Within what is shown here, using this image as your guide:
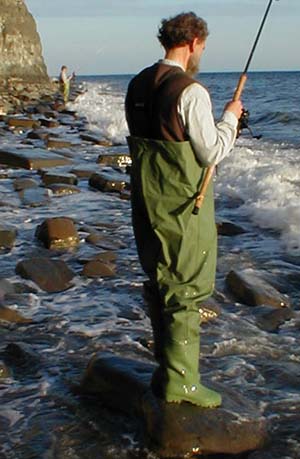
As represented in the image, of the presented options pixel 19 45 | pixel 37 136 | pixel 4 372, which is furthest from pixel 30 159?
pixel 19 45

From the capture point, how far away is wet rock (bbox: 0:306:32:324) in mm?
5905

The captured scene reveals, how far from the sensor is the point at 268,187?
1184 centimetres

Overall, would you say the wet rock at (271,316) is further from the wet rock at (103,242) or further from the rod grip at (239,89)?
the wet rock at (103,242)

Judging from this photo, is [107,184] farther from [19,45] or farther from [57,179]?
[19,45]

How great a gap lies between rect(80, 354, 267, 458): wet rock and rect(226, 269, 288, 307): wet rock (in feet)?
6.68

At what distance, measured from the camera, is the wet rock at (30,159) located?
1413cm

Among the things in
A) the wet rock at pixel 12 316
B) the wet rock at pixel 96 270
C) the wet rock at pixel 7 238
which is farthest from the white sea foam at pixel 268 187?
the wet rock at pixel 12 316

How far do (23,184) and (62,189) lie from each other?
2.45ft

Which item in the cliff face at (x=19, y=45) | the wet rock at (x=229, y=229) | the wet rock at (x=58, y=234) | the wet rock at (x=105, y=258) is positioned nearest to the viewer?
the wet rock at (x=105, y=258)

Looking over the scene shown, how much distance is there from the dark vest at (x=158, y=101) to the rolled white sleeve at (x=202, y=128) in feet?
0.13

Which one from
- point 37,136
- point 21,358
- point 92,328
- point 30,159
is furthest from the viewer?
point 37,136

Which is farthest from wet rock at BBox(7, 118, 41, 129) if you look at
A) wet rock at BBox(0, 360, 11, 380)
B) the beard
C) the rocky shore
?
the beard

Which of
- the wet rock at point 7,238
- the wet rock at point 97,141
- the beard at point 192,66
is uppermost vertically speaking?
the beard at point 192,66

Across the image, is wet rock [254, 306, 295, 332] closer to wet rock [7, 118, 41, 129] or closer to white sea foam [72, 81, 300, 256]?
white sea foam [72, 81, 300, 256]
